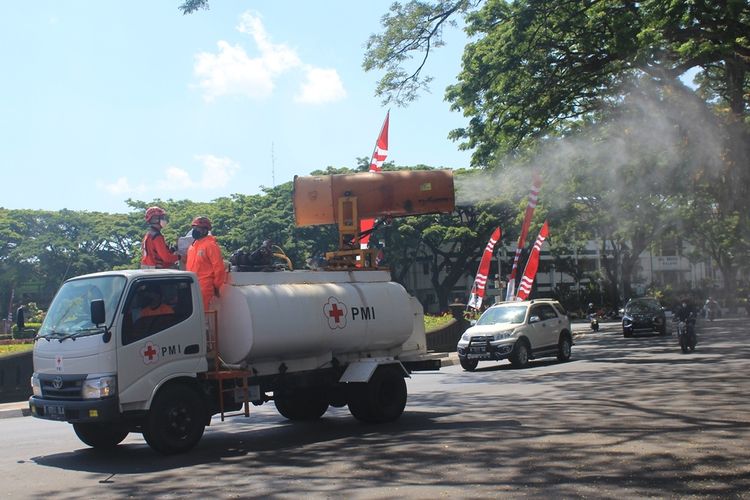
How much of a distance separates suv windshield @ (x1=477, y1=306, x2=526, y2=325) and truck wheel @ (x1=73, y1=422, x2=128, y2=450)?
48.0ft

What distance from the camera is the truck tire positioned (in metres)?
12.7

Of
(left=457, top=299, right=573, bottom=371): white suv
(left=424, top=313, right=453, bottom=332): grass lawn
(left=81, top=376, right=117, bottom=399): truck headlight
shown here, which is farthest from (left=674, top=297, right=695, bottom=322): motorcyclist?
(left=81, top=376, right=117, bottom=399): truck headlight

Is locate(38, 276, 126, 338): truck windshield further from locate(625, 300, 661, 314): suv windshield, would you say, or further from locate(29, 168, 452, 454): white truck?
locate(625, 300, 661, 314): suv windshield

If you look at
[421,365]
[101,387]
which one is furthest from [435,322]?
→ [101,387]

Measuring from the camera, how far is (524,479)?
827 centimetres

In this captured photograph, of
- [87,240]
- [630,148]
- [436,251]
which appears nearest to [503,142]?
[630,148]

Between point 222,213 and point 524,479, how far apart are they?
55673 mm

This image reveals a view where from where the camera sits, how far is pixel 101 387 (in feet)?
32.4

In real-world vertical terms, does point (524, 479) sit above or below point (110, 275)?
below

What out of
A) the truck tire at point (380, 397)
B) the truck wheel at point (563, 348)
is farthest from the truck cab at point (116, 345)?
the truck wheel at point (563, 348)

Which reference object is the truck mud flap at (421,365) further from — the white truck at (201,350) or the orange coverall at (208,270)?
the orange coverall at (208,270)

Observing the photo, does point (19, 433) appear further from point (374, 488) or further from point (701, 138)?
point (701, 138)

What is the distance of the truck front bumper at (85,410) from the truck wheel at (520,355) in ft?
48.7

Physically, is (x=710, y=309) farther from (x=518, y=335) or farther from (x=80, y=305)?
(x=80, y=305)
